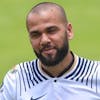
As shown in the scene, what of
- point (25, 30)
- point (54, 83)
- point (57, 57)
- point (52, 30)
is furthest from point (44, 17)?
point (25, 30)

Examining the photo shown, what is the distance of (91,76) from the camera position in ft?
7.27

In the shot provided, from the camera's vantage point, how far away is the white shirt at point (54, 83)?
2199 millimetres

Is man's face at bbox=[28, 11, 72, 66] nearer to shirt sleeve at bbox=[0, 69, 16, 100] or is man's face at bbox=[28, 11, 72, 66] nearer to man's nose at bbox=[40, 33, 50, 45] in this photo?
man's nose at bbox=[40, 33, 50, 45]

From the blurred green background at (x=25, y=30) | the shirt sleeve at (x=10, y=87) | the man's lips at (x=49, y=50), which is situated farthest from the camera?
the blurred green background at (x=25, y=30)

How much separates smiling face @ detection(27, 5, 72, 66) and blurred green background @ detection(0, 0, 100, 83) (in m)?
1.07

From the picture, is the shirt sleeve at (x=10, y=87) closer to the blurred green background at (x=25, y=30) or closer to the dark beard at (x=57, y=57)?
the dark beard at (x=57, y=57)

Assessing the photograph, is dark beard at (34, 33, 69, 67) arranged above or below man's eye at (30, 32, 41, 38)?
below

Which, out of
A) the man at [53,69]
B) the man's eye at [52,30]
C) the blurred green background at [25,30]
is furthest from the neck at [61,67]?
the blurred green background at [25,30]

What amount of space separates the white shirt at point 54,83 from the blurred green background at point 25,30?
2.97 feet

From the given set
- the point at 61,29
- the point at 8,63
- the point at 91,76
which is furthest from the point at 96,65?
the point at 8,63

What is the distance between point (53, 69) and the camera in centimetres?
224

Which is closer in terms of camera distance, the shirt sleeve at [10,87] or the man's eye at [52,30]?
the man's eye at [52,30]

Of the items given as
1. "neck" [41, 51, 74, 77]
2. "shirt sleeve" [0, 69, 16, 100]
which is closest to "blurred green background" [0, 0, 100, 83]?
"shirt sleeve" [0, 69, 16, 100]

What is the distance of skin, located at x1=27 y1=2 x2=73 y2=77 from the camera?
2150 millimetres
